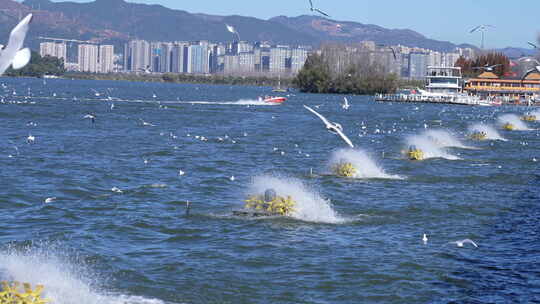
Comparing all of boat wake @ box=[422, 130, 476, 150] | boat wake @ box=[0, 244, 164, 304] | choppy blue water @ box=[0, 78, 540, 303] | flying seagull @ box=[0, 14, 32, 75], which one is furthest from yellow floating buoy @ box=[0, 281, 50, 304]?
boat wake @ box=[422, 130, 476, 150]

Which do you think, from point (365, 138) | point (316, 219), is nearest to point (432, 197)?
point (316, 219)

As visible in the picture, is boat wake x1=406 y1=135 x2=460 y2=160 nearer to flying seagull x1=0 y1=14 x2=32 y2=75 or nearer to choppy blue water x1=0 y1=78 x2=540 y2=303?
choppy blue water x1=0 y1=78 x2=540 y2=303

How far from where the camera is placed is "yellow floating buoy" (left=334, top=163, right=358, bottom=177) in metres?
38.6

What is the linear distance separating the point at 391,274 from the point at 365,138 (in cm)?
4640

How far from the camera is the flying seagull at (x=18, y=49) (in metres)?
8.62

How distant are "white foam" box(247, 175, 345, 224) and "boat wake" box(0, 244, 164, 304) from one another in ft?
29.3

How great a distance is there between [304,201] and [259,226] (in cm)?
413

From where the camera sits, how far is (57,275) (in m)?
18.6

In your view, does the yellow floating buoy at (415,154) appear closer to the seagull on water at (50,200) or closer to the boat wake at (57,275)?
the seagull on water at (50,200)

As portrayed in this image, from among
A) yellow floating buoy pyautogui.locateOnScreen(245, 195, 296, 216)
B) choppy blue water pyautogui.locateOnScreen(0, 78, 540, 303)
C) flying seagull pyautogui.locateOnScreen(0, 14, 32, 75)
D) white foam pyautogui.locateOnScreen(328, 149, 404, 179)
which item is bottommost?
choppy blue water pyautogui.locateOnScreen(0, 78, 540, 303)

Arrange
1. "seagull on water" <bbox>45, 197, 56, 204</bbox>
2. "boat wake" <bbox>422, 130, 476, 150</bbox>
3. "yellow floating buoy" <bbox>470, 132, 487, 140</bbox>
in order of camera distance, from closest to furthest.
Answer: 1. "seagull on water" <bbox>45, 197, 56, 204</bbox>
2. "boat wake" <bbox>422, 130, 476, 150</bbox>
3. "yellow floating buoy" <bbox>470, 132, 487, 140</bbox>

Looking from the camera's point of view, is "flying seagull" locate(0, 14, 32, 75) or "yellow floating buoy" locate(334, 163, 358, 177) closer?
"flying seagull" locate(0, 14, 32, 75)

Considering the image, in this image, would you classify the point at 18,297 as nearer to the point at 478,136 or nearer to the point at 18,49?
the point at 18,49

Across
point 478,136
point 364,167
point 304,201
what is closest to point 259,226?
point 304,201
